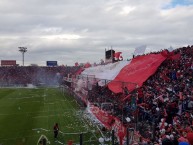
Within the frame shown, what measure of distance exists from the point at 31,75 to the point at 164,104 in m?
85.9

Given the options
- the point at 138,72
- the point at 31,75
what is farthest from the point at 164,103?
the point at 31,75

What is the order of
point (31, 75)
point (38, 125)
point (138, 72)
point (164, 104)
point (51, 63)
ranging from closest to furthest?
point (164, 104), point (38, 125), point (138, 72), point (31, 75), point (51, 63)

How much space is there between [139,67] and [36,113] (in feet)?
33.3

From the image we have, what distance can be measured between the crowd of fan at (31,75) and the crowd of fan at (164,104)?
226 feet

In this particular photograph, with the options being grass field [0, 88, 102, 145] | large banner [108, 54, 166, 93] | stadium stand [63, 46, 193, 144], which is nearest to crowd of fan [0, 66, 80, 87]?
grass field [0, 88, 102, 145]

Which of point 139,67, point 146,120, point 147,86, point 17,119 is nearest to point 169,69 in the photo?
point 147,86

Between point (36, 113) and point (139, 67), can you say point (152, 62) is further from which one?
point (36, 113)

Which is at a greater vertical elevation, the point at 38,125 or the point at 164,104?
the point at 164,104

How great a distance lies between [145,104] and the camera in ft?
68.2

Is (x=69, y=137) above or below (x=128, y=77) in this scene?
below

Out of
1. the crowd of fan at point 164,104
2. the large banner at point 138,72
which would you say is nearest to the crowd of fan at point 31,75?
the large banner at point 138,72

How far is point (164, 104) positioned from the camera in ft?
64.0

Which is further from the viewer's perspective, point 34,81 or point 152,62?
point 34,81

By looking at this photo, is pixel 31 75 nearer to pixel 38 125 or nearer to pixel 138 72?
pixel 138 72
